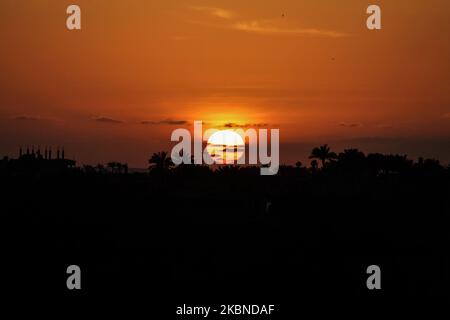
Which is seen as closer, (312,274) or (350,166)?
(312,274)

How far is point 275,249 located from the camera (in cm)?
4888

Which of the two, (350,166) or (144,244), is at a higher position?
(350,166)

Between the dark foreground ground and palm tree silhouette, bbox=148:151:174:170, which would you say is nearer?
the dark foreground ground

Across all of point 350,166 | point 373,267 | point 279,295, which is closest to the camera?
point 279,295

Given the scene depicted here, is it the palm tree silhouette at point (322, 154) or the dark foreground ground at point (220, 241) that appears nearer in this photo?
the dark foreground ground at point (220, 241)

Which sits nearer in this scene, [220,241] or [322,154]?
[220,241]

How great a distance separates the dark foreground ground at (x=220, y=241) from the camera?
127ft

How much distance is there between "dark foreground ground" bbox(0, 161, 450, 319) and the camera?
3866 cm

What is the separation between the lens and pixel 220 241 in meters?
52.5

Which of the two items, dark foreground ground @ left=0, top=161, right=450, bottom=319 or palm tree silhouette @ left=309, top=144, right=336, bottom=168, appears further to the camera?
palm tree silhouette @ left=309, top=144, right=336, bottom=168

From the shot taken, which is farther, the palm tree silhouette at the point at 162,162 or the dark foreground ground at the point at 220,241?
the palm tree silhouette at the point at 162,162

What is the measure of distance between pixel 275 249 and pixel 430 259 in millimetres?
8896
